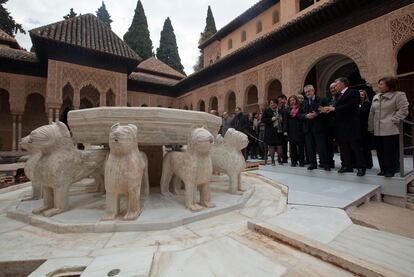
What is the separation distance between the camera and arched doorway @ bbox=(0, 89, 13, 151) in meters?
16.9

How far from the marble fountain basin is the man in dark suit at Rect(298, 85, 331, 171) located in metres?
2.95

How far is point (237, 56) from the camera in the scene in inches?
577

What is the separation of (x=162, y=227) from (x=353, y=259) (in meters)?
1.63

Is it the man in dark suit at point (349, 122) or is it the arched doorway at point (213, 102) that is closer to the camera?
the man in dark suit at point (349, 122)

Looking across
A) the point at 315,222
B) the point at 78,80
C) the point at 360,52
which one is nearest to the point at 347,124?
the point at 315,222

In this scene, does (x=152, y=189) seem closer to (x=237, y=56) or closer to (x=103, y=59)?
(x=237, y=56)

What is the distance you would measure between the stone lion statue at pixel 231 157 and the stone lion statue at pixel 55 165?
188 cm

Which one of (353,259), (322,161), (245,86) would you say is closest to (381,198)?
(322,161)

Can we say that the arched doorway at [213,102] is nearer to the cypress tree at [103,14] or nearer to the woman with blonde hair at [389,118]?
the woman with blonde hair at [389,118]

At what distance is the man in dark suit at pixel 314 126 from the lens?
16.0ft

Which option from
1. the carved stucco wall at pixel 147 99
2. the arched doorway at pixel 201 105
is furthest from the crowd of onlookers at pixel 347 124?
the carved stucco wall at pixel 147 99

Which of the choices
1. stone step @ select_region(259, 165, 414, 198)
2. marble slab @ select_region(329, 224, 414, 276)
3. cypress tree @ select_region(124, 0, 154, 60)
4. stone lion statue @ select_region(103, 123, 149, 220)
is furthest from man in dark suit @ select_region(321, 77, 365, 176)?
cypress tree @ select_region(124, 0, 154, 60)

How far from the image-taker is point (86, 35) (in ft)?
50.6

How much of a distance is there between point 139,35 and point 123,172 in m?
30.7
